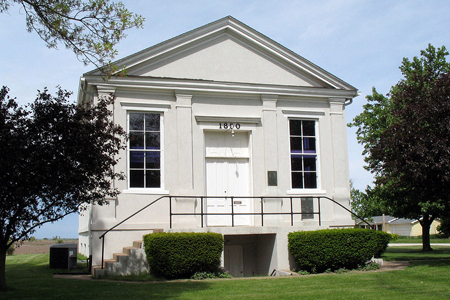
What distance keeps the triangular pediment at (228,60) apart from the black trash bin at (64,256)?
5.91m

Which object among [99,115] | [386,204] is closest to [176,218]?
[99,115]

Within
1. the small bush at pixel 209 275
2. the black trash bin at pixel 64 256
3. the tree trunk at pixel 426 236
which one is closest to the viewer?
the small bush at pixel 209 275

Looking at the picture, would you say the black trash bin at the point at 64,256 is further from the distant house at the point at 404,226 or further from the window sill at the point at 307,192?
the distant house at the point at 404,226

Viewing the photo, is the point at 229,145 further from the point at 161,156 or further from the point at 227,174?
the point at 161,156

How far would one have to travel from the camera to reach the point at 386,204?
2878cm

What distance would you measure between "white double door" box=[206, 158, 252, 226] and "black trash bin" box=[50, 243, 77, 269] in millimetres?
4498

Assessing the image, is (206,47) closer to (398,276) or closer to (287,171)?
(287,171)

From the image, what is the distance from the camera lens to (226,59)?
16.3 meters

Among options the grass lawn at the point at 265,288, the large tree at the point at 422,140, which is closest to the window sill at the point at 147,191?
the grass lawn at the point at 265,288

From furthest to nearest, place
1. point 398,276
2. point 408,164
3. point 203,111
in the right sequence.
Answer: point 203,111, point 408,164, point 398,276

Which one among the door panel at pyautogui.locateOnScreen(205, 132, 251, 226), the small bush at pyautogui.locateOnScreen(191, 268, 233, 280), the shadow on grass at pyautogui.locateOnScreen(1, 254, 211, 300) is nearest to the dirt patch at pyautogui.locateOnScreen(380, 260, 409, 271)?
the door panel at pyautogui.locateOnScreen(205, 132, 251, 226)

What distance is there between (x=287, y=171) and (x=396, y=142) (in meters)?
3.83

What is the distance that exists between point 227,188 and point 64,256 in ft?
18.8

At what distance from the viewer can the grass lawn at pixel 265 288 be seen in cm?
955
